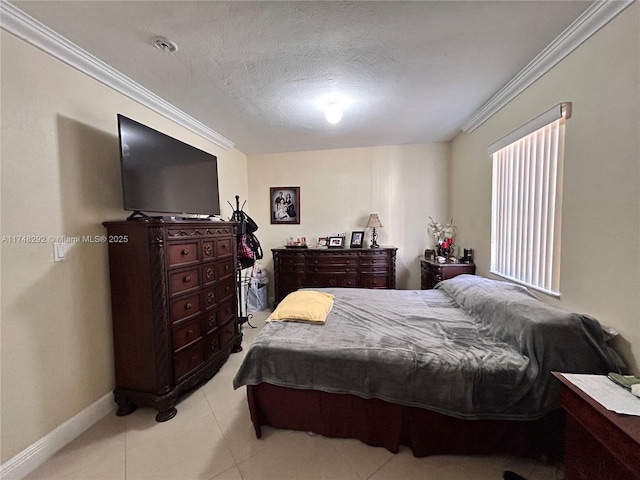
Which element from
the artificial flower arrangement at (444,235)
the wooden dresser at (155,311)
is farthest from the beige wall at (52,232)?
the artificial flower arrangement at (444,235)

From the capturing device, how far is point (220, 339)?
239 centimetres

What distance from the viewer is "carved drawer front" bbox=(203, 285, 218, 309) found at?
218cm

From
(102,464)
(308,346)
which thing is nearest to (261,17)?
(308,346)

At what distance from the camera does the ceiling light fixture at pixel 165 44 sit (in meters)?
1.55

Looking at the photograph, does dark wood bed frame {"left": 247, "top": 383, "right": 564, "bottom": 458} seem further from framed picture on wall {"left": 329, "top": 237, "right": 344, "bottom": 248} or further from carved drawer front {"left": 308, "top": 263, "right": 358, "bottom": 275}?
framed picture on wall {"left": 329, "top": 237, "right": 344, "bottom": 248}

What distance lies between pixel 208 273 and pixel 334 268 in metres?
1.96

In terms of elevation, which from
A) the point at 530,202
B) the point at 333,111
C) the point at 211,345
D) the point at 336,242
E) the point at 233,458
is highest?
the point at 333,111

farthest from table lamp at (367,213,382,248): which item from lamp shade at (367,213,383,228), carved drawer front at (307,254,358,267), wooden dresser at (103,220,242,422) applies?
wooden dresser at (103,220,242,422)

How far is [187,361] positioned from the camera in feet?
6.47

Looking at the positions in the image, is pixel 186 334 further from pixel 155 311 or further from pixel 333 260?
pixel 333 260

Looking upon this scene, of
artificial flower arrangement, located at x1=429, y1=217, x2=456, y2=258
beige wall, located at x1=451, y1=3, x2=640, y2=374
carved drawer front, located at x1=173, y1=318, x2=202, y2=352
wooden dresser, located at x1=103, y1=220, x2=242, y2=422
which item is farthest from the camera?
artificial flower arrangement, located at x1=429, y1=217, x2=456, y2=258

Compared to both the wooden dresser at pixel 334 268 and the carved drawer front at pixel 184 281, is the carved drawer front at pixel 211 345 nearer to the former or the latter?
the carved drawer front at pixel 184 281

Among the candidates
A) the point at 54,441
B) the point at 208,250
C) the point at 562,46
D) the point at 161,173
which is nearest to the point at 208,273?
the point at 208,250

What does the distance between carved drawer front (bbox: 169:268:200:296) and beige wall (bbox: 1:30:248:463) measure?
21.2 inches
